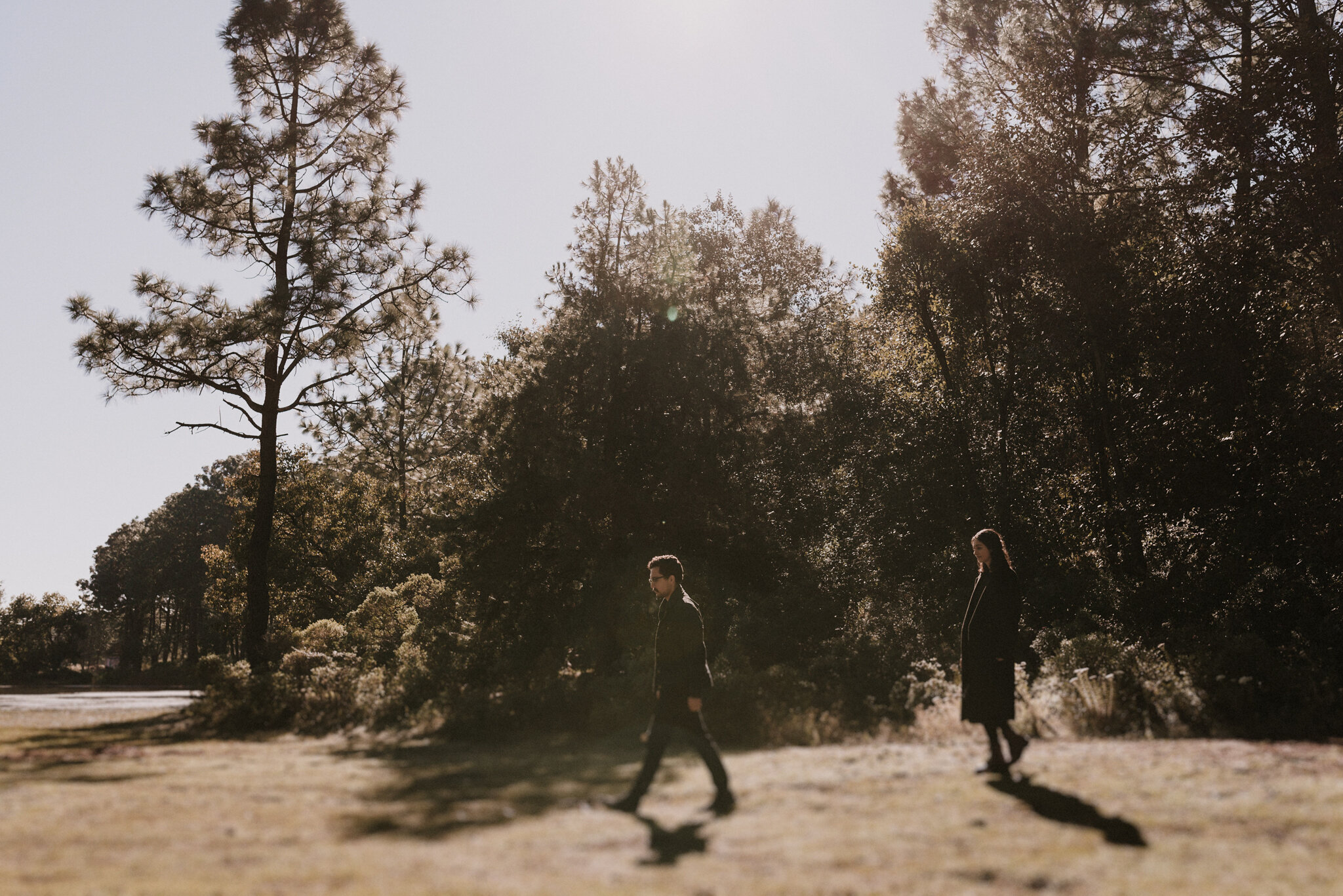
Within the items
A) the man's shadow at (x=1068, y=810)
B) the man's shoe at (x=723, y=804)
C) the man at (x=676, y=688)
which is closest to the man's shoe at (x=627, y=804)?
the man at (x=676, y=688)

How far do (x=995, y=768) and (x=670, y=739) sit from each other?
2.95 meters

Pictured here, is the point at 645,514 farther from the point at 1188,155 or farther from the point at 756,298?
the point at 1188,155

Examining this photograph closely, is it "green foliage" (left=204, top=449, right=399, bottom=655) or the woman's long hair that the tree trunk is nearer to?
"green foliage" (left=204, top=449, right=399, bottom=655)

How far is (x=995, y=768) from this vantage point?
303 inches

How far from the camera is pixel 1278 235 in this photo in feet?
51.7

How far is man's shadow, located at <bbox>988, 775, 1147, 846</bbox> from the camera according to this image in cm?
554

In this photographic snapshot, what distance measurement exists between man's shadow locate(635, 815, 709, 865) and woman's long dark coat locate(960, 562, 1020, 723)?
10.3ft

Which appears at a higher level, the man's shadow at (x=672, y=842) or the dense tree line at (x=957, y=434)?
the dense tree line at (x=957, y=434)

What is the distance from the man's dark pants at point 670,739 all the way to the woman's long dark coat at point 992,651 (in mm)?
2577

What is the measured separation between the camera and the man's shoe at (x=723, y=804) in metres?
6.68

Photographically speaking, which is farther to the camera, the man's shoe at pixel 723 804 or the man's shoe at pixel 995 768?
the man's shoe at pixel 995 768

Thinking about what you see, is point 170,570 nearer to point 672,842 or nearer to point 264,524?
point 264,524

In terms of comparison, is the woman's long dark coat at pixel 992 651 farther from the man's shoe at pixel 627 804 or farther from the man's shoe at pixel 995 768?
the man's shoe at pixel 627 804

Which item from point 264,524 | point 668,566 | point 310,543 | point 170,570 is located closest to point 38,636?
point 170,570
